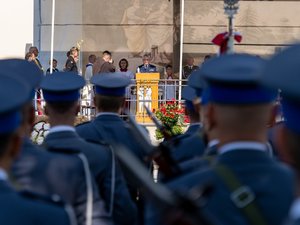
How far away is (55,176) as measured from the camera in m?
3.43

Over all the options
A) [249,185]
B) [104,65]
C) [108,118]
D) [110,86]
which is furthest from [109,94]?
[104,65]

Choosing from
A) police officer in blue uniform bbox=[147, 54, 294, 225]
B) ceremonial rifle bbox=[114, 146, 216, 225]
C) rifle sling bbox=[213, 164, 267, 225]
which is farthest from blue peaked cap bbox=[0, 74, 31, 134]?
rifle sling bbox=[213, 164, 267, 225]

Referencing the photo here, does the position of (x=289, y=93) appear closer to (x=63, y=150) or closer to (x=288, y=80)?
(x=288, y=80)

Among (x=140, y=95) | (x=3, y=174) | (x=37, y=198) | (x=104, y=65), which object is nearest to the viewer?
(x=3, y=174)

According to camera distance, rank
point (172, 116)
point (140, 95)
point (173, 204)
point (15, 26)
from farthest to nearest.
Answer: point (15, 26) < point (140, 95) < point (172, 116) < point (173, 204)

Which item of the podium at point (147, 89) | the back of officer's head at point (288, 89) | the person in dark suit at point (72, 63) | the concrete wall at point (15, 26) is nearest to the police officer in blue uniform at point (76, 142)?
the back of officer's head at point (288, 89)

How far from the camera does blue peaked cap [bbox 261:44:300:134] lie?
6.68ft

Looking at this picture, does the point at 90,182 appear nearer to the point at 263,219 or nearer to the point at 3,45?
the point at 263,219

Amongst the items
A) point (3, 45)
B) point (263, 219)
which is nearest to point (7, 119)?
point (263, 219)

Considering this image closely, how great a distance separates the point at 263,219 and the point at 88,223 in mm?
1411

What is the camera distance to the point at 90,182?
A: 3.70 meters

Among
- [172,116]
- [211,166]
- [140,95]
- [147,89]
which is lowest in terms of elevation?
[172,116]

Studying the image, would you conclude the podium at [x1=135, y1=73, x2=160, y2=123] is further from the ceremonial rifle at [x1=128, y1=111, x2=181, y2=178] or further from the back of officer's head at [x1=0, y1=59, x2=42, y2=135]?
the ceremonial rifle at [x1=128, y1=111, x2=181, y2=178]

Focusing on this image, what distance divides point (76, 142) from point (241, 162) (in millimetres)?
1623
